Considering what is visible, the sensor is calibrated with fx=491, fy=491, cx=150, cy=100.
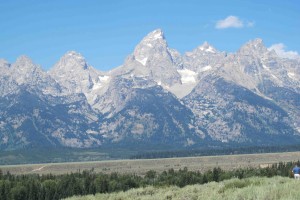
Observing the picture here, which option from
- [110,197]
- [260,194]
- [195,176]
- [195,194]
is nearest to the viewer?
[260,194]

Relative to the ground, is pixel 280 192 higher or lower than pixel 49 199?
higher

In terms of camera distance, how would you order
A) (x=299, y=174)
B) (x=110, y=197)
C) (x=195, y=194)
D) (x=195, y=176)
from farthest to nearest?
(x=195, y=176), (x=299, y=174), (x=110, y=197), (x=195, y=194)

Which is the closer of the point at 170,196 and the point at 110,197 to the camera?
the point at 170,196

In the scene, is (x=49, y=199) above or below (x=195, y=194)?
below

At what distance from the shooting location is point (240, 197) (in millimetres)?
24297

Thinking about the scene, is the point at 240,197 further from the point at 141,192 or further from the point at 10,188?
the point at 10,188

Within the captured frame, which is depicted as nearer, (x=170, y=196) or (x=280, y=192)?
(x=280, y=192)

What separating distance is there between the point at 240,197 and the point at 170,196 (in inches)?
291

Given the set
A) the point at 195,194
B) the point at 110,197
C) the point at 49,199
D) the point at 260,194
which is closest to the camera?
the point at 260,194

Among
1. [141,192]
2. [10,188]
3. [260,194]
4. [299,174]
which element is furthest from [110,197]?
[10,188]

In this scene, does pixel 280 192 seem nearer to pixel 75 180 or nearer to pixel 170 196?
pixel 170 196

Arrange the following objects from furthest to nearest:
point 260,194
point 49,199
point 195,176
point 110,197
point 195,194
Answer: point 195,176 < point 49,199 < point 110,197 < point 195,194 < point 260,194

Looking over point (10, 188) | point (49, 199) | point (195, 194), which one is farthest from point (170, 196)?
point (10, 188)

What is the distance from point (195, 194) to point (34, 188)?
128 m
